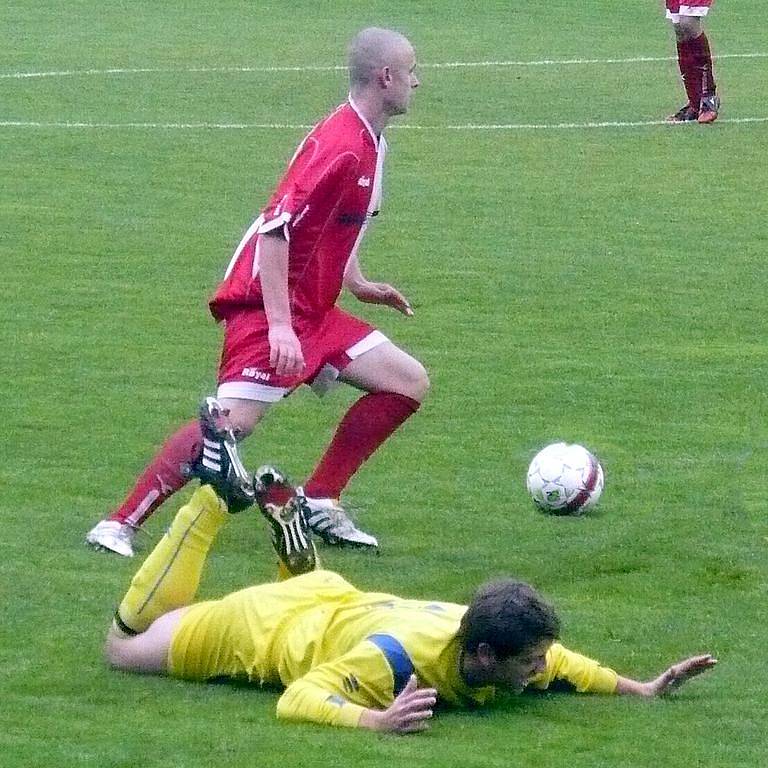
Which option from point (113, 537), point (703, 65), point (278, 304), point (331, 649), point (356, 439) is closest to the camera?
point (331, 649)

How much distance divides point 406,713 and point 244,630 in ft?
2.30

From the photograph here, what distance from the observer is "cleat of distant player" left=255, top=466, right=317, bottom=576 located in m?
5.60

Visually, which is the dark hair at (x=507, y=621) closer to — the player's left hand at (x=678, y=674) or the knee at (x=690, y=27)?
the player's left hand at (x=678, y=674)

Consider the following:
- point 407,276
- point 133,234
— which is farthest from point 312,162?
point 133,234

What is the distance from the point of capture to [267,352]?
6582 mm

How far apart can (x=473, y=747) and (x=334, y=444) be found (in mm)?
2369

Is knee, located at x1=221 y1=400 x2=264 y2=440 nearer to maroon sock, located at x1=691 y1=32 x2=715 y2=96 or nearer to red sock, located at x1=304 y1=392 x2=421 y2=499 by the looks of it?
red sock, located at x1=304 y1=392 x2=421 y2=499

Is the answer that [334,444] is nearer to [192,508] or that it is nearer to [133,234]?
[192,508]

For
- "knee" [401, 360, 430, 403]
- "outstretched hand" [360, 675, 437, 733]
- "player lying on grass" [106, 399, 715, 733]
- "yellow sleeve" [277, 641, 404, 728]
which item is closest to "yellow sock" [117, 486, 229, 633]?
"player lying on grass" [106, 399, 715, 733]

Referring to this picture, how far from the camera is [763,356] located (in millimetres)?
9812

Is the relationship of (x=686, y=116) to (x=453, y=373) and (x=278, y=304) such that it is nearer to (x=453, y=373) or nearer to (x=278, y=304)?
(x=453, y=373)

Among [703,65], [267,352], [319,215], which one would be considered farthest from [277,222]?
[703,65]

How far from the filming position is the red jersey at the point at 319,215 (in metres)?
6.48

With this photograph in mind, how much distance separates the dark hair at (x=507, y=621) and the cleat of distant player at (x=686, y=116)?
1341 centimetres
